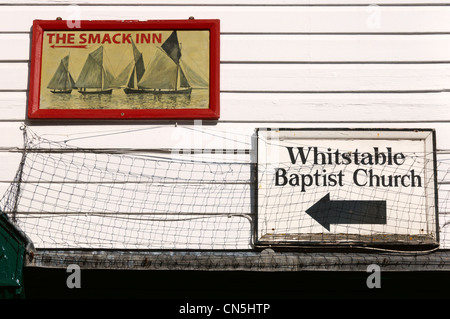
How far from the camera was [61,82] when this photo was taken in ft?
13.4

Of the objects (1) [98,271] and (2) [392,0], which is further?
(2) [392,0]

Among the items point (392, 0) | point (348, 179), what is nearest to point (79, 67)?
point (348, 179)

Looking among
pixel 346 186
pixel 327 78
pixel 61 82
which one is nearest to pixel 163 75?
pixel 61 82

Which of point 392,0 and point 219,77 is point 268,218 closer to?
point 219,77

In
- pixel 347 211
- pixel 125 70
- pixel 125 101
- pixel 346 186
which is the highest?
pixel 125 70

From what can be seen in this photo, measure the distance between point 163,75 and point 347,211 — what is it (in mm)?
1838

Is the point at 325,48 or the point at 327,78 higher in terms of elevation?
the point at 325,48

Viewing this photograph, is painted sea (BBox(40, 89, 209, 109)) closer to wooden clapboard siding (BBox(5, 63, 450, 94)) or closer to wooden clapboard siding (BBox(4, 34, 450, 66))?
wooden clapboard siding (BBox(5, 63, 450, 94))

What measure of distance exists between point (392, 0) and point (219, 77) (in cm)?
156

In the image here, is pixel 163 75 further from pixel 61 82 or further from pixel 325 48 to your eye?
pixel 325 48

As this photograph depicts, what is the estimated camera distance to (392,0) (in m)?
4.09

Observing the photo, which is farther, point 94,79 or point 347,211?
point 94,79
